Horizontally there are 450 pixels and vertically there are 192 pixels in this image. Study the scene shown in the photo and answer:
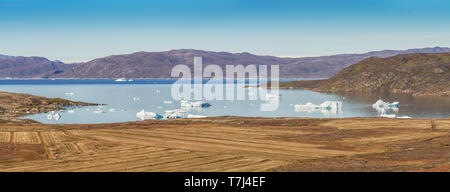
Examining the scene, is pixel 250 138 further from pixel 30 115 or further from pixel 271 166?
pixel 30 115

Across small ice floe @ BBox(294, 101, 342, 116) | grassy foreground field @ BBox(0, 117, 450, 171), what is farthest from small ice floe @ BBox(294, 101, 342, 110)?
grassy foreground field @ BBox(0, 117, 450, 171)

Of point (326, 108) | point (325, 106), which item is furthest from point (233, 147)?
point (326, 108)

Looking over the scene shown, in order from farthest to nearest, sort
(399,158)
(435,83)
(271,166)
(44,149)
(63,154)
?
1. (435,83)
2. (44,149)
3. (63,154)
4. (399,158)
5. (271,166)

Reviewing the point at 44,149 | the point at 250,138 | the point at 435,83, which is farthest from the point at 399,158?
the point at 435,83

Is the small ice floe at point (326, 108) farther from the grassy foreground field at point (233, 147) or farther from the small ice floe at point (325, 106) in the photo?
the grassy foreground field at point (233, 147)

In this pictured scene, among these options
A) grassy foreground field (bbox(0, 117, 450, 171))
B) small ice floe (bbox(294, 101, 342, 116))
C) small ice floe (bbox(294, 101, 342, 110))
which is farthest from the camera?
Result: small ice floe (bbox(294, 101, 342, 110))

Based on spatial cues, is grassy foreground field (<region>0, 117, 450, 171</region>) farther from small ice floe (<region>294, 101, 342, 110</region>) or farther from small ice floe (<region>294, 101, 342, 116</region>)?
small ice floe (<region>294, 101, 342, 110</region>)

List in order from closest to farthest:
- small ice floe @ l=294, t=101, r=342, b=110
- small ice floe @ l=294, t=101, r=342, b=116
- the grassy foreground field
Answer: the grassy foreground field, small ice floe @ l=294, t=101, r=342, b=116, small ice floe @ l=294, t=101, r=342, b=110

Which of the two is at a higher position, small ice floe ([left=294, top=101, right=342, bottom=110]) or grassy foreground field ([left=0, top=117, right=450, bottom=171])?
grassy foreground field ([left=0, top=117, right=450, bottom=171])
